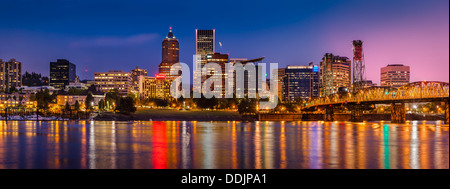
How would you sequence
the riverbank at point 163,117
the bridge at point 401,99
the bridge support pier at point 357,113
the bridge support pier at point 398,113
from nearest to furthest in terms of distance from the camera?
the bridge at point 401,99 → the bridge support pier at point 398,113 → the riverbank at point 163,117 → the bridge support pier at point 357,113

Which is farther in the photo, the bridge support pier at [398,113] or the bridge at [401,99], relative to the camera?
the bridge support pier at [398,113]

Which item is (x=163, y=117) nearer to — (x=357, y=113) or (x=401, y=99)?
(x=357, y=113)

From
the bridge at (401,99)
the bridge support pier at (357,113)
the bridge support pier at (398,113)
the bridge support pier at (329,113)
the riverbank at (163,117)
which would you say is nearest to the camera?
the bridge at (401,99)

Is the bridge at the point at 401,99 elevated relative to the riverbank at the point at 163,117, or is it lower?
elevated

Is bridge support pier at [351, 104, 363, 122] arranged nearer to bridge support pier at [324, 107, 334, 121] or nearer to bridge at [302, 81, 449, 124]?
bridge at [302, 81, 449, 124]

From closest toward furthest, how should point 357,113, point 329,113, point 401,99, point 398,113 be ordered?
point 401,99 → point 398,113 → point 357,113 → point 329,113

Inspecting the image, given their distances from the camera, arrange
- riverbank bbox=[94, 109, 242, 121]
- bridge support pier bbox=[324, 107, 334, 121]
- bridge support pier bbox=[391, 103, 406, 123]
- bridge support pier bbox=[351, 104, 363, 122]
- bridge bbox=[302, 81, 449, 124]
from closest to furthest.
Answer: bridge bbox=[302, 81, 449, 124] < bridge support pier bbox=[391, 103, 406, 123] < riverbank bbox=[94, 109, 242, 121] < bridge support pier bbox=[351, 104, 363, 122] < bridge support pier bbox=[324, 107, 334, 121]

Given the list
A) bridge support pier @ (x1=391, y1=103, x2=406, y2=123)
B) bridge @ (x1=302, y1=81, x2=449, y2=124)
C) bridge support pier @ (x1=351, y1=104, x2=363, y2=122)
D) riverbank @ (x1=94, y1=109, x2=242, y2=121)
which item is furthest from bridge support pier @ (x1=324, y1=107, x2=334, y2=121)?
bridge support pier @ (x1=391, y1=103, x2=406, y2=123)

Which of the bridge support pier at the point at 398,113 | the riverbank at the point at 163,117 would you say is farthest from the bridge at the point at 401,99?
the riverbank at the point at 163,117

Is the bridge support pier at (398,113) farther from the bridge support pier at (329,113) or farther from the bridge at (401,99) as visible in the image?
the bridge support pier at (329,113)

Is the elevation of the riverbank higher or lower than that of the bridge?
lower

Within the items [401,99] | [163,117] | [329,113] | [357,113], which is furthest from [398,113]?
[163,117]
